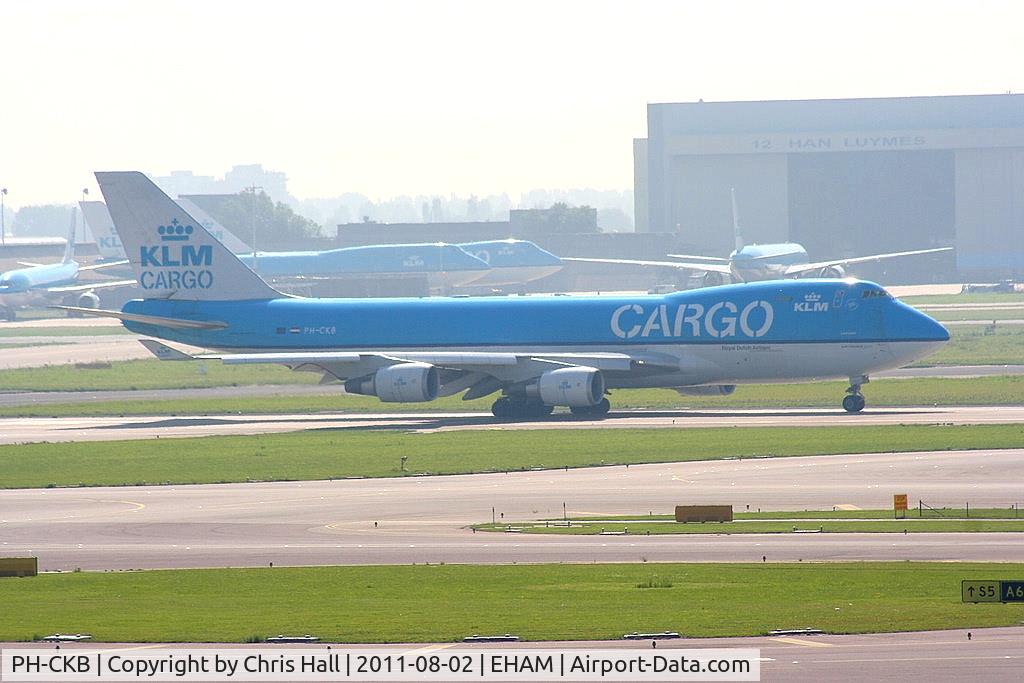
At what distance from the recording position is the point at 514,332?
72000 millimetres

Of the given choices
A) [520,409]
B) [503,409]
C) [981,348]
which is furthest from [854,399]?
[981,348]

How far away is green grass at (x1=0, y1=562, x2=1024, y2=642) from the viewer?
25.2 metres

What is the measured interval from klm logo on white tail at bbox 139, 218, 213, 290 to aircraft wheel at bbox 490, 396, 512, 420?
14991 mm

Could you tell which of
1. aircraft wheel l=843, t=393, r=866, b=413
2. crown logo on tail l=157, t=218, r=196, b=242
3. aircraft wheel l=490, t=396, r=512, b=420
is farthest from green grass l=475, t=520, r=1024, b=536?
crown logo on tail l=157, t=218, r=196, b=242

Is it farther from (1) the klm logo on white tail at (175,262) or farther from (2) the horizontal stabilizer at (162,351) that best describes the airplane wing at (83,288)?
(2) the horizontal stabilizer at (162,351)

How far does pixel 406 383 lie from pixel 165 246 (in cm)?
1435

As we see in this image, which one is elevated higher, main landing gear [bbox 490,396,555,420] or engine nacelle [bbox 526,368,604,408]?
engine nacelle [bbox 526,368,604,408]

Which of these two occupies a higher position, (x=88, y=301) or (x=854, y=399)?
(x=88, y=301)

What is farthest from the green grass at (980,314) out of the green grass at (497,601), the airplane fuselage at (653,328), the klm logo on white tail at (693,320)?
the green grass at (497,601)

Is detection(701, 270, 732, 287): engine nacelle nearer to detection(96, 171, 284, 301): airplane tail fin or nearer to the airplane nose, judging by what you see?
detection(96, 171, 284, 301): airplane tail fin

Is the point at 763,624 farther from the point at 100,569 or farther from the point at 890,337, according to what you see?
the point at 890,337

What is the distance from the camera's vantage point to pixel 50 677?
21.6 meters

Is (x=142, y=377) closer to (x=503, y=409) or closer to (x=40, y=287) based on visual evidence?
(x=503, y=409)

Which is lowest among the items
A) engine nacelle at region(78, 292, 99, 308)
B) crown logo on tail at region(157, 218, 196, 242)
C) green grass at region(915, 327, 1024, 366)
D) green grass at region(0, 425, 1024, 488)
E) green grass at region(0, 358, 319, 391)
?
green grass at region(0, 358, 319, 391)
